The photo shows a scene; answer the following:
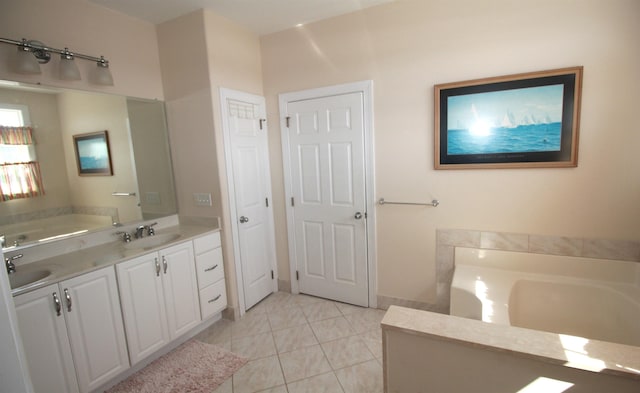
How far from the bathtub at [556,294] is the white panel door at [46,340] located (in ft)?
7.77

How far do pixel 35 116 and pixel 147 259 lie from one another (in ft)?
3.97

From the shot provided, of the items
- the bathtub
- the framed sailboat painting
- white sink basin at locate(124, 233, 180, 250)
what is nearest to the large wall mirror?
white sink basin at locate(124, 233, 180, 250)

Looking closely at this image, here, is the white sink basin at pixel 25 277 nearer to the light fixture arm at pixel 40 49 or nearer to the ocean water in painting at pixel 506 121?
the light fixture arm at pixel 40 49

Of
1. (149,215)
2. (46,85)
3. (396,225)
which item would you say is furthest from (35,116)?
(396,225)

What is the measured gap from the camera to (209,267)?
2.58 metres

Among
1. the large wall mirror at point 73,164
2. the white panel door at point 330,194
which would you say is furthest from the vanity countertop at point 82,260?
the white panel door at point 330,194

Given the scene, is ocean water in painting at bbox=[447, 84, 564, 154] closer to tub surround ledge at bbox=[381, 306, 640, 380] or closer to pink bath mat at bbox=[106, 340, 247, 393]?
tub surround ledge at bbox=[381, 306, 640, 380]

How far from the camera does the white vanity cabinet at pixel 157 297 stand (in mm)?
2014

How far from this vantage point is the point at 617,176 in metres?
1.97

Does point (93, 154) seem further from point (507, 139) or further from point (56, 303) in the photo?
point (507, 139)

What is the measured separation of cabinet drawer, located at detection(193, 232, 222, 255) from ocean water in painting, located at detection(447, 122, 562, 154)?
206cm

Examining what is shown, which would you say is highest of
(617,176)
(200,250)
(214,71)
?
(214,71)

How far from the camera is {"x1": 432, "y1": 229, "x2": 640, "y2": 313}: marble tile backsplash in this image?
201 centimetres

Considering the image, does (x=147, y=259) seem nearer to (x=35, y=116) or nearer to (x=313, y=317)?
(x=35, y=116)
